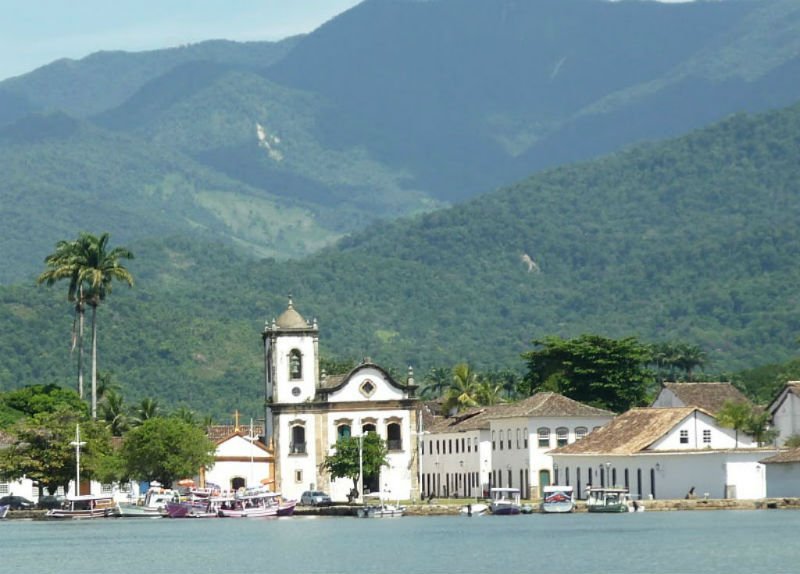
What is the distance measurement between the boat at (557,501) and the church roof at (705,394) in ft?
79.7

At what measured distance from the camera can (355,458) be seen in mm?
139875

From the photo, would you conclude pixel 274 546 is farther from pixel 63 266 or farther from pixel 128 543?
pixel 63 266

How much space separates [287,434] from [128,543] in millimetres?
41275

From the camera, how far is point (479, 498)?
479 feet

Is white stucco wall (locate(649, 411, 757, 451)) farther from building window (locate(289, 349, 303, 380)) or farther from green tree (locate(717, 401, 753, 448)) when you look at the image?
building window (locate(289, 349, 303, 380))

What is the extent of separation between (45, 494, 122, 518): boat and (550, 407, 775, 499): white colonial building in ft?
91.6

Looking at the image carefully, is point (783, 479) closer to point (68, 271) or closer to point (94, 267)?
point (94, 267)

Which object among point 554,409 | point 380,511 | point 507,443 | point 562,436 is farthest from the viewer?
point 507,443

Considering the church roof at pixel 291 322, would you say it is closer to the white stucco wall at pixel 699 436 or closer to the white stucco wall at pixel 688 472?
the white stucco wall at pixel 688 472

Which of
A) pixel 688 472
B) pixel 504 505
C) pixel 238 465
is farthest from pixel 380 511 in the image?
pixel 238 465

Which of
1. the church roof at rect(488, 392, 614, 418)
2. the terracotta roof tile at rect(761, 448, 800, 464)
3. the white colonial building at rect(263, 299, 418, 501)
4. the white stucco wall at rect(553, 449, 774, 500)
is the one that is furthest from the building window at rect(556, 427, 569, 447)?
the terracotta roof tile at rect(761, 448, 800, 464)

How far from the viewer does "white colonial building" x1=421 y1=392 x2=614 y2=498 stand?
141 metres

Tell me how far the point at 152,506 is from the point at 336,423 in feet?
46.4

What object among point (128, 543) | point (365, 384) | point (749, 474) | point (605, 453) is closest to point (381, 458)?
point (365, 384)
